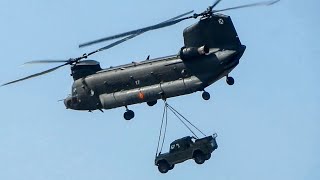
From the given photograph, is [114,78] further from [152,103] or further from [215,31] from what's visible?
[215,31]

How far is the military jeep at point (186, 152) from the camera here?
85.1 meters

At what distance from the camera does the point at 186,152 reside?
86312 mm

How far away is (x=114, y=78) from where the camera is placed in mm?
87812

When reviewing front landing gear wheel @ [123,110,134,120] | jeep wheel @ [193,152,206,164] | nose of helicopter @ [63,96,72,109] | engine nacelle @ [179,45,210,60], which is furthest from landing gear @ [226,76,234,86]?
nose of helicopter @ [63,96,72,109]

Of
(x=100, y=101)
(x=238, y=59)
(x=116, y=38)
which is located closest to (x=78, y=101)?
(x=100, y=101)

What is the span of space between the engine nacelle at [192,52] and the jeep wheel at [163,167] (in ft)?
30.8

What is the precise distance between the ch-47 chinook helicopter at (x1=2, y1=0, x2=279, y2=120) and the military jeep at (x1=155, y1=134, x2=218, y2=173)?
168 inches

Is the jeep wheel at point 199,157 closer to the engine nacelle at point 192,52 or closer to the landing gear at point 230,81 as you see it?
the landing gear at point 230,81

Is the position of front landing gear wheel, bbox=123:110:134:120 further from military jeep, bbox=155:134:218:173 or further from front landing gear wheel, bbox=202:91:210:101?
front landing gear wheel, bbox=202:91:210:101

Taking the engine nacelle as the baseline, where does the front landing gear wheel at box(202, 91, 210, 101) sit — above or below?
below

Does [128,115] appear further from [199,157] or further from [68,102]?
[199,157]

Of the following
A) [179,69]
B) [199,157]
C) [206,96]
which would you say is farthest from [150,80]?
[199,157]

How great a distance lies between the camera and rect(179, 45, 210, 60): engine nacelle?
273 ft

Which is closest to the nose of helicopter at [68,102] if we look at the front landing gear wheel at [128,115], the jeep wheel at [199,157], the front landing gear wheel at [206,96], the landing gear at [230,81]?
the front landing gear wheel at [128,115]
